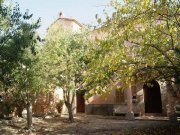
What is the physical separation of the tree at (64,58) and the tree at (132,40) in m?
7.62

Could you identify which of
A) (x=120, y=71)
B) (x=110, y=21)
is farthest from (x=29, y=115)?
(x=110, y=21)

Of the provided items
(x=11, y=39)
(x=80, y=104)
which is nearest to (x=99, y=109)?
(x=80, y=104)

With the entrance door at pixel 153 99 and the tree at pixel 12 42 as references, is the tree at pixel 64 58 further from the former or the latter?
the entrance door at pixel 153 99

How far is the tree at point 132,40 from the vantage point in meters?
7.76

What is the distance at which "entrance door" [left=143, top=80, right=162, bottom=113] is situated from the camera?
23.3m

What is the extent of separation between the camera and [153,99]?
23781 mm

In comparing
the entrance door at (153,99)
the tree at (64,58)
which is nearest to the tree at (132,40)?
the tree at (64,58)

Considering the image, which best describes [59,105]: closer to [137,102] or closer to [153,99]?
[137,102]

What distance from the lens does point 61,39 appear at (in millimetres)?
18562

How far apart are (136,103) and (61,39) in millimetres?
9426

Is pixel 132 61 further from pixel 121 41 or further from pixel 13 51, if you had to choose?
pixel 13 51

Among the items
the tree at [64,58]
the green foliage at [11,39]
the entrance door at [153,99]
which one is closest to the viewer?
the green foliage at [11,39]

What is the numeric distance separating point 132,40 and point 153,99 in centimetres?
1489

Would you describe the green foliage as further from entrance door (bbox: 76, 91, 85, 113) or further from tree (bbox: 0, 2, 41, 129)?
entrance door (bbox: 76, 91, 85, 113)
